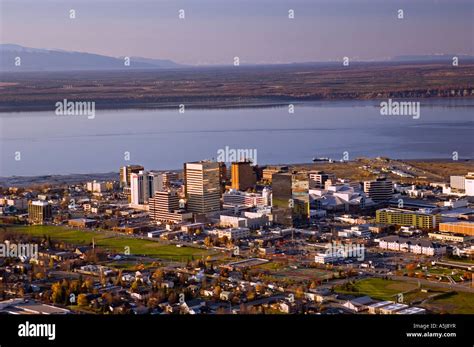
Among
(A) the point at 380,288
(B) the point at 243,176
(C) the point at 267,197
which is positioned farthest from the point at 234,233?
(B) the point at 243,176

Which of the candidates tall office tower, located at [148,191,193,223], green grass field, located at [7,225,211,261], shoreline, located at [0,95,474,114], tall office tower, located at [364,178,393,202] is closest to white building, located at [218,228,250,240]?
green grass field, located at [7,225,211,261]

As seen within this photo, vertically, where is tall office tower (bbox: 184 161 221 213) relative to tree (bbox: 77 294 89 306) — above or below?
above

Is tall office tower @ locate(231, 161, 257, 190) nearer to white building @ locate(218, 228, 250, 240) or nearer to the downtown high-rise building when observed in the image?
the downtown high-rise building

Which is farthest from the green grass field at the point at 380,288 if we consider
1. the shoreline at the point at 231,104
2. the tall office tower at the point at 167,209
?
the shoreline at the point at 231,104

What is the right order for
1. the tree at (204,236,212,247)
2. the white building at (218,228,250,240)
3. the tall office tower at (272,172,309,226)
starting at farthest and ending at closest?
the tall office tower at (272,172,309,226), the white building at (218,228,250,240), the tree at (204,236,212,247)

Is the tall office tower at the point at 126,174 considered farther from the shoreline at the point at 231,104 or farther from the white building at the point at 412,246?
the shoreline at the point at 231,104

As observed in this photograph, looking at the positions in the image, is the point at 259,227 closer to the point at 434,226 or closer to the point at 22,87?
the point at 434,226
